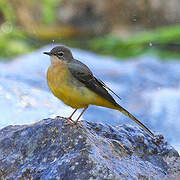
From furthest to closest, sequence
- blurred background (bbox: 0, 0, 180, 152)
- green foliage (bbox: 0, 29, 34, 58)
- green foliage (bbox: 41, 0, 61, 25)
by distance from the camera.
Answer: green foliage (bbox: 41, 0, 61, 25) < green foliage (bbox: 0, 29, 34, 58) < blurred background (bbox: 0, 0, 180, 152)

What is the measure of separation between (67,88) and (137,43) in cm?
1179

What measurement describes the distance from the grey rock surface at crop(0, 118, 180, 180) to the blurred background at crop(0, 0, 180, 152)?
6.14 ft

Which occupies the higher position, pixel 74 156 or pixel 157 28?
pixel 157 28

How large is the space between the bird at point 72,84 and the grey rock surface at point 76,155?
1.03 ft

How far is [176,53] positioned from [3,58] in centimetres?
599

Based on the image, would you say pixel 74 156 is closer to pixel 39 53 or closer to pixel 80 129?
pixel 80 129

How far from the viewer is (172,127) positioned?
28.9ft

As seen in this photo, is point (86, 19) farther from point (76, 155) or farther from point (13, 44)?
point (76, 155)

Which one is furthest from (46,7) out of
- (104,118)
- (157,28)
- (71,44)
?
(104,118)

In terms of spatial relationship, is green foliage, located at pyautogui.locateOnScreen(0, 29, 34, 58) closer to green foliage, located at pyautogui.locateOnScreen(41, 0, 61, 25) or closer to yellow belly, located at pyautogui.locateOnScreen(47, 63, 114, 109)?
green foliage, located at pyautogui.locateOnScreen(41, 0, 61, 25)

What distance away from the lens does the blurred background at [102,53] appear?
333 inches

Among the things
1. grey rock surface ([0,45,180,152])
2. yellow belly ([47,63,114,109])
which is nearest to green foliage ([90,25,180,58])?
grey rock surface ([0,45,180,152])

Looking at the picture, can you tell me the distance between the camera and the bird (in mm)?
4895

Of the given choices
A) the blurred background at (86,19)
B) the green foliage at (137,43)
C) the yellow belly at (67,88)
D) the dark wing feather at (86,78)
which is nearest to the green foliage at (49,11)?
the blurred background at (86,19)
